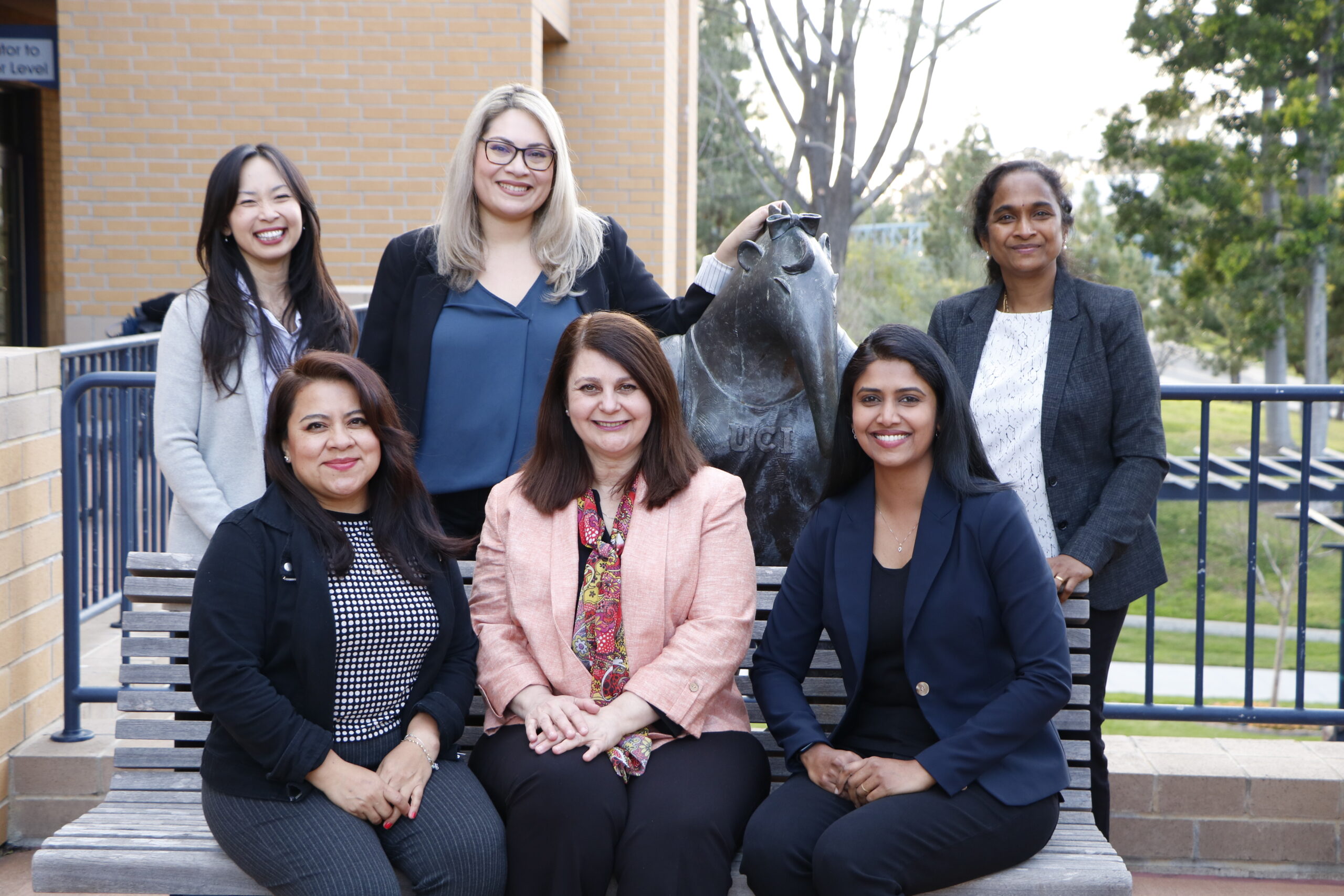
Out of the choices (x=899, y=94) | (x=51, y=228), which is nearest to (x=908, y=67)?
(x=899, y=94)

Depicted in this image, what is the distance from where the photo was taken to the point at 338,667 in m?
2.78

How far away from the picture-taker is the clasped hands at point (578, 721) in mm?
2779

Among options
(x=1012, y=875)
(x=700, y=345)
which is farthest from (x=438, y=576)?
(x=1012, y=875)

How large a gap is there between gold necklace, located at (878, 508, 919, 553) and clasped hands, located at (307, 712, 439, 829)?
1.18 metres

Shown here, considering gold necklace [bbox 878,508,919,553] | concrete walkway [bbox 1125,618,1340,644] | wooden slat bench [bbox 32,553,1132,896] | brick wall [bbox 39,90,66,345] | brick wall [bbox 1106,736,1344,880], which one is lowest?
concrete walkway [bbox 1125,618,1340,644]

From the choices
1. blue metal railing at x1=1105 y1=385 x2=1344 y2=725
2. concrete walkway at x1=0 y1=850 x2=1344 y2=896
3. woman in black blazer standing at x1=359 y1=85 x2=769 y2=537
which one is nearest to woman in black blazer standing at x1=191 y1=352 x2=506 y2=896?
woman in black blazer standing at x1=359 y1=85 x2=769 y2=537

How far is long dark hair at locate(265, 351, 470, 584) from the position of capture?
9.30 ft

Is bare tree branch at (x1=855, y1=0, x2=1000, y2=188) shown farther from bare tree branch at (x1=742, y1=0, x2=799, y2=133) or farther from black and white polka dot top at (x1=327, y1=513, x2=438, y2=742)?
black and white polka dot top at (x1=327, y1=513, x2=438, y2=742)

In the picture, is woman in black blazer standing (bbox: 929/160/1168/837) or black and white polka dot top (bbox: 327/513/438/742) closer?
black and white polka dot top (bbox: 327/513/438/742)

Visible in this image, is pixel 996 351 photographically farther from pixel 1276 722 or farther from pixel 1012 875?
pixel 1276 722

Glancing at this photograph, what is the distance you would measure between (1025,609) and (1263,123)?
1947 centimetres

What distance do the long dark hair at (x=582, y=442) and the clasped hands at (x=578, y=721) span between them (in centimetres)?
45

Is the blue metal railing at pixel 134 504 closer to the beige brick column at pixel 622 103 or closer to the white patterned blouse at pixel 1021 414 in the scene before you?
the white patterned blouse at pixel 1021 414

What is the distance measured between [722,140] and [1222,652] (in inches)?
763
